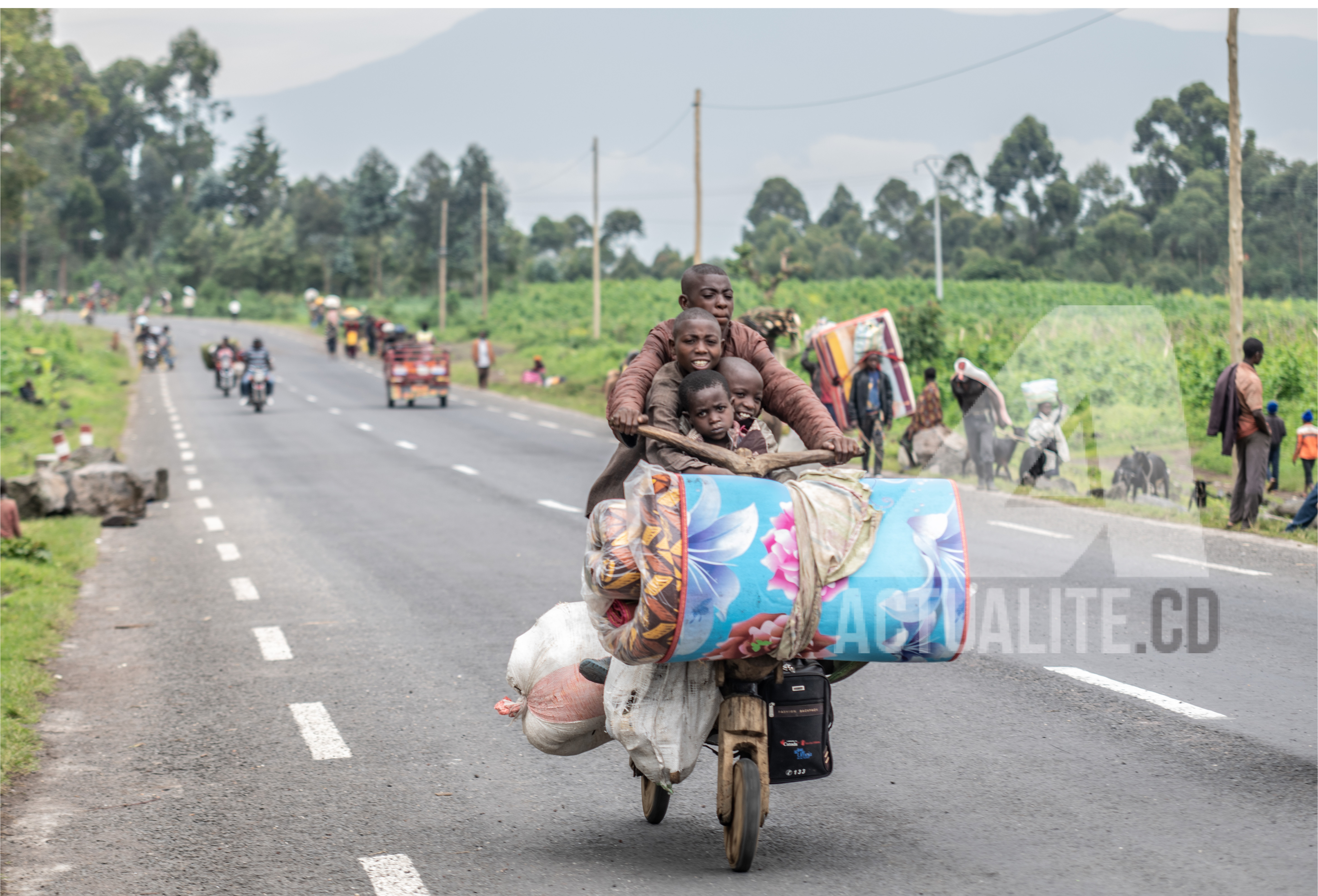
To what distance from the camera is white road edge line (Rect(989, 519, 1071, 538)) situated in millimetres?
12883

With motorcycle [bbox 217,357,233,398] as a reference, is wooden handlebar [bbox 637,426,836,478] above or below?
above

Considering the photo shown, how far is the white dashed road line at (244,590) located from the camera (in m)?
10.4

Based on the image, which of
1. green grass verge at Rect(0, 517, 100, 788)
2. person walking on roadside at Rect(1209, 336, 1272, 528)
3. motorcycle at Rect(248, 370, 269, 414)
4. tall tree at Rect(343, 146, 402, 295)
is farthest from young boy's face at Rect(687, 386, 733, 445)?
tall tree at Rect(343, 146, 402, 295)

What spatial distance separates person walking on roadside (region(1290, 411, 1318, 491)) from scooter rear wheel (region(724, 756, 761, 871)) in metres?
15.1

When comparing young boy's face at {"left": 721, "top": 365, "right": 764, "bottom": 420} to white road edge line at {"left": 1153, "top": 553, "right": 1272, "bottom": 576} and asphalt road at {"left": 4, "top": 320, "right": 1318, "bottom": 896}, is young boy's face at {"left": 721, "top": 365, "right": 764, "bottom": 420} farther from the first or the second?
white road edge line at {"left": 1153, "top": 553, "right": 1272, "bottom": 576}

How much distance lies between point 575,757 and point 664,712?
1.86m

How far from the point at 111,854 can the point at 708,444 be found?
8.78 feet

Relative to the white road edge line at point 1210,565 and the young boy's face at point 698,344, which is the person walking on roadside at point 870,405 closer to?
the white road edge line at point 1210,565

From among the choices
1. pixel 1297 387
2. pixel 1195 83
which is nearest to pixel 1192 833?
pixel 1297 387

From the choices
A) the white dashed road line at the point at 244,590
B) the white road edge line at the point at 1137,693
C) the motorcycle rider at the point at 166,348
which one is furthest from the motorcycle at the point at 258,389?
the white road edge line at the point at 1137,693

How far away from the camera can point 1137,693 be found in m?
6.94

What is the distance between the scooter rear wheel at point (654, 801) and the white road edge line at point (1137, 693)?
9.32 feet

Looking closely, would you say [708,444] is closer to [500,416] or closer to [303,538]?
[303,538]

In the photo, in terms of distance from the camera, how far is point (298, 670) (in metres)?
7.96
